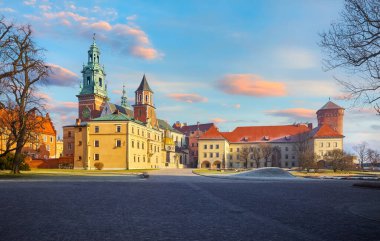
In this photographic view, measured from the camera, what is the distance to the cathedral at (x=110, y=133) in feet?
232

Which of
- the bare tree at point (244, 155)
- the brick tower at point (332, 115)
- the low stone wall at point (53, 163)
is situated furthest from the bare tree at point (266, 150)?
the low stone wall at point (53, 163)

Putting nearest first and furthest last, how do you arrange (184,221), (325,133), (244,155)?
(184,221) < (325,133) < (244,155)

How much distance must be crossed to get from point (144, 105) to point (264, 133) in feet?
144

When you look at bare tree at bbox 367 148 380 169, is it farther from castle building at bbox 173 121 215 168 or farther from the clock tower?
the clock tower

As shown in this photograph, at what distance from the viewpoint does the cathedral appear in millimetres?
70625

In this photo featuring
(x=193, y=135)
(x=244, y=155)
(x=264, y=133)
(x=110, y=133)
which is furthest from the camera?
(x=193, y=135)

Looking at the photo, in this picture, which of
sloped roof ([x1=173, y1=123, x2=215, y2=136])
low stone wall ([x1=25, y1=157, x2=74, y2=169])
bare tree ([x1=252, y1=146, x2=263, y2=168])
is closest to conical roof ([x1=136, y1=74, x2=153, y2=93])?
low stone wall ([x1=25, y1=157, x2=74, y2=169])

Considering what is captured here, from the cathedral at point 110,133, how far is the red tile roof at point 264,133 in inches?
669

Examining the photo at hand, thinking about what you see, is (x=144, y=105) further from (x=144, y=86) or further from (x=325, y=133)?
(x=325, y=133)

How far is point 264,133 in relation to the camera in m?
→ 117

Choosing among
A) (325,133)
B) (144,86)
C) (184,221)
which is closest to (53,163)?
(144,86)

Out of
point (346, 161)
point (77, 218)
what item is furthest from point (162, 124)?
point (77, 218)

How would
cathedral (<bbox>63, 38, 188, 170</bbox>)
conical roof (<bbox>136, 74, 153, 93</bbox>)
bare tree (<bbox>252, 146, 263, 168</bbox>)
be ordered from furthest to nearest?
bare tree (<bbox>252, 146, 263, 168</bbox>) → conical roof (<bbox>136, 74, 153, 93</bbox>) → cathedral (<bbox>63, 38, 188, 170</bbox>)

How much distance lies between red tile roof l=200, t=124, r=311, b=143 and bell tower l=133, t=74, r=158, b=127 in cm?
2235
